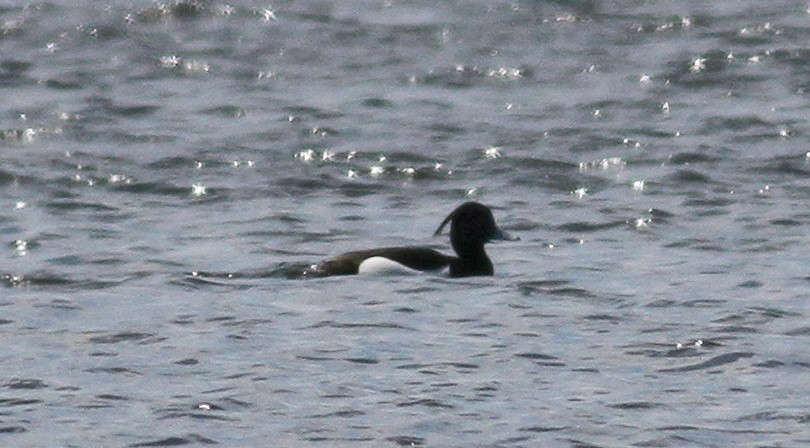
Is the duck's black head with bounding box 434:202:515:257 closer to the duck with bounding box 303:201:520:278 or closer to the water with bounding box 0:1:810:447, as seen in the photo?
the duck with bounding box 303:201:520:278

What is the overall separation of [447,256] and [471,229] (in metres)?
0.22

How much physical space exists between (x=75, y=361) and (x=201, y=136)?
7.69m

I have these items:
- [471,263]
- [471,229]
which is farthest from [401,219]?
[471,263]

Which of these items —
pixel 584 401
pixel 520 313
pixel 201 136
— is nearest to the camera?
pixel 584 401

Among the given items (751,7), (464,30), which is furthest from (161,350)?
(751,7)

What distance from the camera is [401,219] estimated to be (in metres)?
15.8

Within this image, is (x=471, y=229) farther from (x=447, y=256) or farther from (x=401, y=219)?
(x=401, y=219)

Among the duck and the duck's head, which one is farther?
the duck's head

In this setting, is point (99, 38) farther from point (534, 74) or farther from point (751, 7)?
point (751, 7)

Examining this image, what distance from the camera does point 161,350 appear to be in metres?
11.2

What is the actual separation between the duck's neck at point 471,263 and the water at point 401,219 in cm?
28

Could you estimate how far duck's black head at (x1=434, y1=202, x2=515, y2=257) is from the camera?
14.2 m

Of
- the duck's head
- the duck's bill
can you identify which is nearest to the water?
the duck's bill

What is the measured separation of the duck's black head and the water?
13.0 inches
